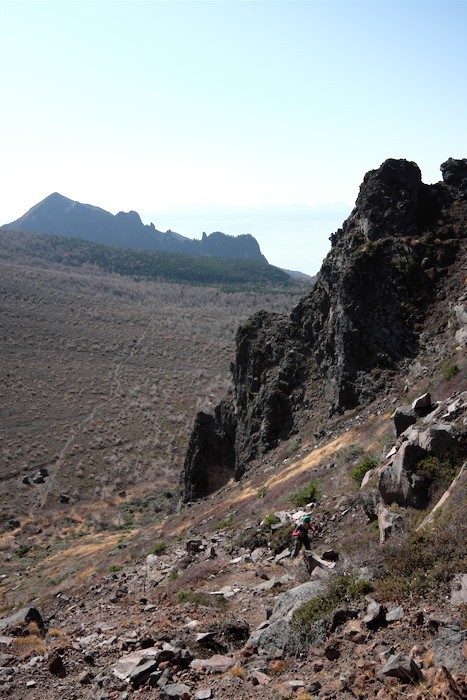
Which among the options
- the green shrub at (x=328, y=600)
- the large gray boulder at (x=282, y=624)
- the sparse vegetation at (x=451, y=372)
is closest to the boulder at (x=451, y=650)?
the green shrub at (x=328, y=600)

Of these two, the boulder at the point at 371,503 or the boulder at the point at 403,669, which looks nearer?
the boulder at the point at 403,669

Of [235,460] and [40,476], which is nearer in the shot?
[235,460]

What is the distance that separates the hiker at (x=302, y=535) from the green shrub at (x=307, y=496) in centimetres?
277

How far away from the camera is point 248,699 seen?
670cm

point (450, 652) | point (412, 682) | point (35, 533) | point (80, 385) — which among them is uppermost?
point (450, 652)

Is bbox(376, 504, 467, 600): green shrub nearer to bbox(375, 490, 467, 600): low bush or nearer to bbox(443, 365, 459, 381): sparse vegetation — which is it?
bbox(375, 490, 467, 600): low bush

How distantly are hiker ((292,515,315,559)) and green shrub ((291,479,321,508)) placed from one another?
9.07 ft

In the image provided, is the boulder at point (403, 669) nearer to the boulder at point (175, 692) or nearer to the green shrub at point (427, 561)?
→ the green shrub at point (427, 561)

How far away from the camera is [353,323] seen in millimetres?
27078

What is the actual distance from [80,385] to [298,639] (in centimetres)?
6772

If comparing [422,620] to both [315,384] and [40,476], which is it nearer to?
[315,384]

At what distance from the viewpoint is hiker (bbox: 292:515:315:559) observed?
12148 millimetres

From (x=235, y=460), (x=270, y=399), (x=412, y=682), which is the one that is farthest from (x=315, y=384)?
(x=412, y=682)

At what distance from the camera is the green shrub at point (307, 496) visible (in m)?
15.6
